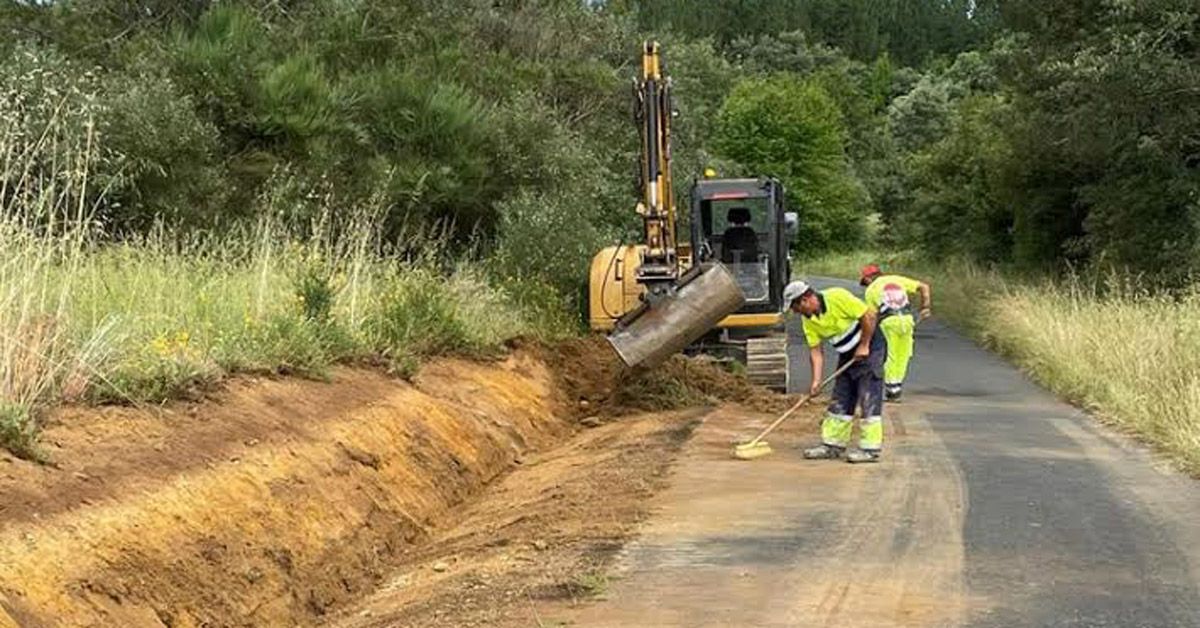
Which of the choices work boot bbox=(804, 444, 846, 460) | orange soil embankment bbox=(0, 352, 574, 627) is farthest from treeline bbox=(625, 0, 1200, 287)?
orange soil embankment bbox=(0, 352, 574, 627)

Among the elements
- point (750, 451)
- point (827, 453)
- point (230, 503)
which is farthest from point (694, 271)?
point (230, 503)

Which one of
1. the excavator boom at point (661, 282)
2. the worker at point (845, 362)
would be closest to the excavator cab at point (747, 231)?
the excavator boom at point (661, 282)

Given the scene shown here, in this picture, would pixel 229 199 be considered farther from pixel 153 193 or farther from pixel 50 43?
pixel 50 43

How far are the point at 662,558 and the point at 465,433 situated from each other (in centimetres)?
477

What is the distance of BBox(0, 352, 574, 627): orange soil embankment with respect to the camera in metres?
6.40

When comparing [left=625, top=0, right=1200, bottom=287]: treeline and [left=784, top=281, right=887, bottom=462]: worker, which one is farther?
[left=625, top=0, right=1200, bottom=287]: treeline

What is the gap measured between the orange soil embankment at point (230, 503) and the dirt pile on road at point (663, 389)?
3.75m

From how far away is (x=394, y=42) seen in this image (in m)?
23.5

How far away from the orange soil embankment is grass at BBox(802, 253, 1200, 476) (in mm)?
6200

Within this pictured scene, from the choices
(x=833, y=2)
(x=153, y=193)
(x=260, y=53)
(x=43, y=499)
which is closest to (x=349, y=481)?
(x=43, y=499)

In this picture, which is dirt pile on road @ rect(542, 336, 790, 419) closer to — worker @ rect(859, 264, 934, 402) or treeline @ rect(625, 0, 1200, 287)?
worker @ rect(859, 264, 934, 402)

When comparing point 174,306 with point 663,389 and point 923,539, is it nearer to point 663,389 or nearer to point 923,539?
point 923,539

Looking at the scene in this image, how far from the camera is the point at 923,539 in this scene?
8.27 m

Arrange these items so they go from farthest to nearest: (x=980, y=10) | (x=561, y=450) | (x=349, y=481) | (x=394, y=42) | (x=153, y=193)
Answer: (x=980, y=10) < (x=394, y=42) < (x=153, y=193) < (x=561, y=450) < (x=349, y=481)
